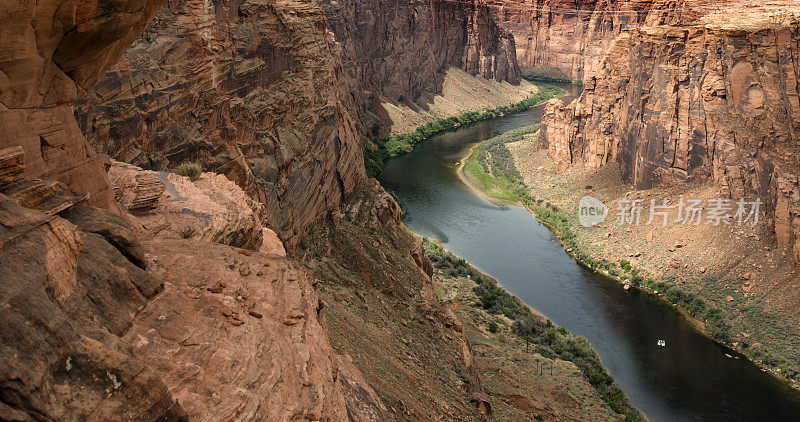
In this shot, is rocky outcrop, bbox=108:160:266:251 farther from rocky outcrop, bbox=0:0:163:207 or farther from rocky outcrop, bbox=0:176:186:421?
rocky outcrop, bbox=0:176:186:421

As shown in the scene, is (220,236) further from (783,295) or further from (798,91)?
(798,91)

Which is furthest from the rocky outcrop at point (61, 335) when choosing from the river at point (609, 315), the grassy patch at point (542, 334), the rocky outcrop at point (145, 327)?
the river at point (609, 315)

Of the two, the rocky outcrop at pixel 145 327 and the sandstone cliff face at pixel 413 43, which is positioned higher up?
the rocky outcrop at pixel 145 327

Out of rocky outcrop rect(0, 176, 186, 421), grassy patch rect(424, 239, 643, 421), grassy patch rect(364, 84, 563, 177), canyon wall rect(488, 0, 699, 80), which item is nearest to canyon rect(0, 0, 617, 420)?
rocky outcrop rect(0, 176, 186, 421)

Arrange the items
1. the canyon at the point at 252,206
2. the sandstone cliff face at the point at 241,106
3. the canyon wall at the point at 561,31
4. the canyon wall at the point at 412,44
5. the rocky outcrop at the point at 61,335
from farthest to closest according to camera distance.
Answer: the canyon wall at the point at 561,31
the canyon wall at the point at 412,44
the sandstone cliff face at the point at 241,106
the canyon at the point at 252,206
the rocky outcrop at the point at 61,335

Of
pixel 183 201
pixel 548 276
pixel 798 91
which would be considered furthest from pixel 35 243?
pixel 798 91

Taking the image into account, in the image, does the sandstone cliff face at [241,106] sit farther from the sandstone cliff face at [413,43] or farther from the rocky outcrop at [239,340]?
the sandstone cliff face at [413,43]

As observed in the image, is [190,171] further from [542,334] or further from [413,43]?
[413,43]
